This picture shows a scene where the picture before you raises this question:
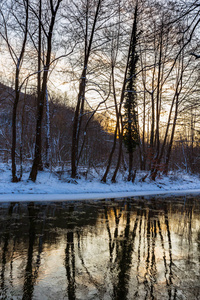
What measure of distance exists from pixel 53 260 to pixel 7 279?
40.9 inches

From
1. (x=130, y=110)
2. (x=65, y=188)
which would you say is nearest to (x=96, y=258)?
(x=65, y=188)

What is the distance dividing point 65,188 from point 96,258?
12400 mm

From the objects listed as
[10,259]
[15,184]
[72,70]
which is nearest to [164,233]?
[10,259]

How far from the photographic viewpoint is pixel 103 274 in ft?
13.5

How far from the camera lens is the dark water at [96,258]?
356 cm

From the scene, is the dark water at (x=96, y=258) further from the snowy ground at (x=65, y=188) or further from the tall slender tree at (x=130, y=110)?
the tall slender tree at (x=130, y=110)

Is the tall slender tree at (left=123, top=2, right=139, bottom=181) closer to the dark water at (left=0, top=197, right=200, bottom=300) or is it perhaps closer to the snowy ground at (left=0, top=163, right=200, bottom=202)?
the snowy ground at (left=0, top=163, right=200, bottom=202)

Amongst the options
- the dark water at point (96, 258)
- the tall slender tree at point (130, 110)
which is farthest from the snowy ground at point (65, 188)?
the dark water at point (96, 258)

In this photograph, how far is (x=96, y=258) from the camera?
4906mm

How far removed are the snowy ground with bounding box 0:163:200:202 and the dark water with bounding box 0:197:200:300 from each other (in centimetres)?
564

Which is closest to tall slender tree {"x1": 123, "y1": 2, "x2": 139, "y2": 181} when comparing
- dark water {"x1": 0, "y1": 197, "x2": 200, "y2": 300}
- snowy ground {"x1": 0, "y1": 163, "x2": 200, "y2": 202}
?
snowy ground {"x1": 0, "y1": 163, "x2": 200, "y2": 202}

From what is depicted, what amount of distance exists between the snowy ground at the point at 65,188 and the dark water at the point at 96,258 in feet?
18.5

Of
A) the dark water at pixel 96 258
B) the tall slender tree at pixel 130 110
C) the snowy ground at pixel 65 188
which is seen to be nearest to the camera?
the dark water at pixel 96 258

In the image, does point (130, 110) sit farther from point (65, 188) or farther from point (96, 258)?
point (96, 258)
